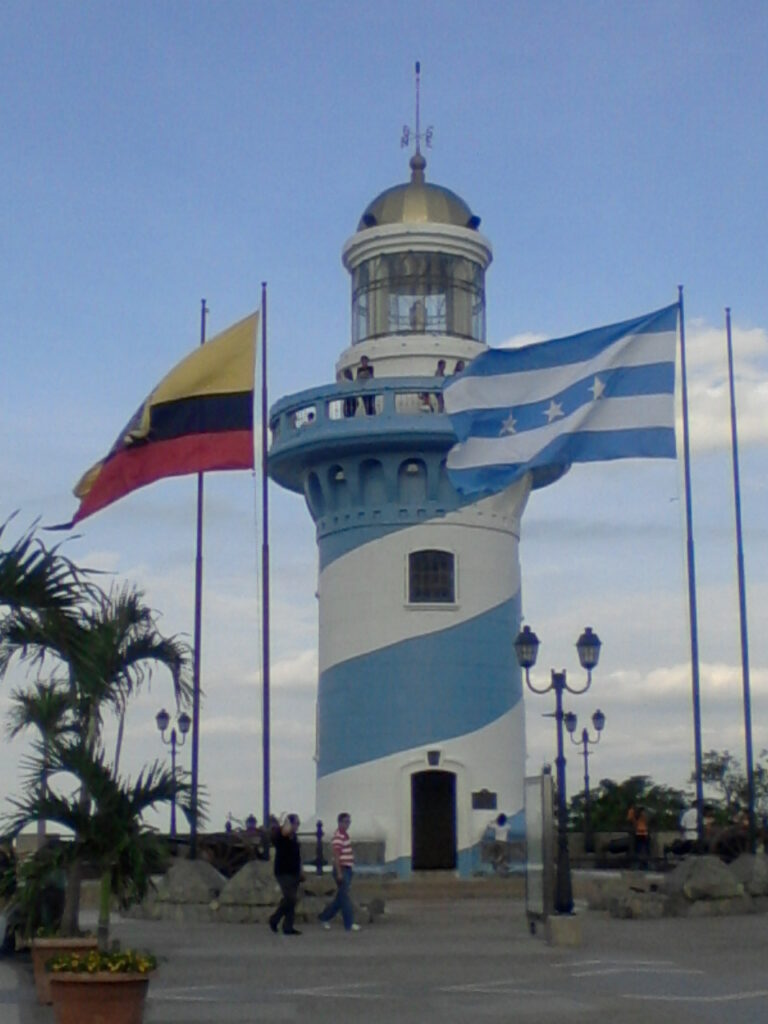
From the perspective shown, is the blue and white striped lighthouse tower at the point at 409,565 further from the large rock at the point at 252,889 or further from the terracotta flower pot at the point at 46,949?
the terracotta flower pot at the point at 46,949

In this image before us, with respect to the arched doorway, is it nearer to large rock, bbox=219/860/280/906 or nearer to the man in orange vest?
the man in orange vest

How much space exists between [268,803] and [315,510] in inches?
423

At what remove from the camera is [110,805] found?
1446cm

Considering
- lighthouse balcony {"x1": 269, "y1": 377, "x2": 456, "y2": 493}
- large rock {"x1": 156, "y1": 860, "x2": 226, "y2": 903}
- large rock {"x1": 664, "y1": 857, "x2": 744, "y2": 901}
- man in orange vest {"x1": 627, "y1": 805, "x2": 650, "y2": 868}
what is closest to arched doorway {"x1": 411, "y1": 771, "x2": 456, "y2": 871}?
man in orange vest {"x1": 627, "y1": 805, "x2": 650, "y2": 868}

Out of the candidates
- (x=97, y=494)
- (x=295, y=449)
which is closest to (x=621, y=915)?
(x=97, y=494)

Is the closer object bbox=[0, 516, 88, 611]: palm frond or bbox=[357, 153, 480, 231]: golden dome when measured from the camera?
bbox=[0, 516, 88, 611]: palm frond

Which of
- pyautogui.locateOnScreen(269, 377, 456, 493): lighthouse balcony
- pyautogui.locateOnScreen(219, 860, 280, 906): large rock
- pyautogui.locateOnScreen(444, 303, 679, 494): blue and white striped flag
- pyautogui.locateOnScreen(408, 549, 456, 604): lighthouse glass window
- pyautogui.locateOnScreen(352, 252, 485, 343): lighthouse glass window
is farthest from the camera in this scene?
pyautogui.locateOnScreen(352, 252, 485, 343): lighthouse glass window

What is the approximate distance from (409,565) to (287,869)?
1232 cm

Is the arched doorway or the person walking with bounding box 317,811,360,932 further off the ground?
the arched doorway

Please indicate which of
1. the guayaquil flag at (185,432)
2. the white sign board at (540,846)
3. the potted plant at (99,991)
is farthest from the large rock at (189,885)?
the potted plant at (99,991)

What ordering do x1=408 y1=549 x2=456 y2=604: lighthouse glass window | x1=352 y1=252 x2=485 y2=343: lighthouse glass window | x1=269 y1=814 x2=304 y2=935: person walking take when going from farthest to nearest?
x1=352 y1=252 x2=485 y2=343: lighthouse glass window
x1=408 y1=549 x2=456 y2=604: lighthouse glass window
x1=269 y1=814 x2=304 y2=935: person walking

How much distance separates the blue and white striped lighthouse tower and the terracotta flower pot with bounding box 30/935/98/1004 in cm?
1899

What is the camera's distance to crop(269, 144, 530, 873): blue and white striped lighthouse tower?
34.5 m

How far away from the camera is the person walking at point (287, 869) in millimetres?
23422
